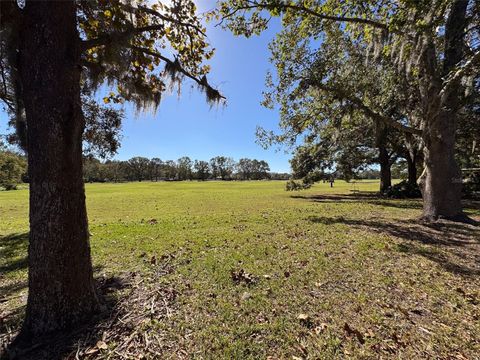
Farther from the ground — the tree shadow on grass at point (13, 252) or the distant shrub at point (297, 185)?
the distant shrub at point (297, 185)

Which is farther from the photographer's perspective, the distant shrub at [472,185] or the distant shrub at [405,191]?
the distant shrub at [405,191]

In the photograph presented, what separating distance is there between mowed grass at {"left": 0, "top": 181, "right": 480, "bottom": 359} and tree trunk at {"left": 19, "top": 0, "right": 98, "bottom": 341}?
2.71ft

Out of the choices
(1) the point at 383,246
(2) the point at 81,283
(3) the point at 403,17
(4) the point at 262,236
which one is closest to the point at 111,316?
(2) the point at 81,283

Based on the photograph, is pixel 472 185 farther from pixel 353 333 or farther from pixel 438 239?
pixel 353 333

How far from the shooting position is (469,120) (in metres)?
13.7

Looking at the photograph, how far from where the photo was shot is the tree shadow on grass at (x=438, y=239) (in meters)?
4.69

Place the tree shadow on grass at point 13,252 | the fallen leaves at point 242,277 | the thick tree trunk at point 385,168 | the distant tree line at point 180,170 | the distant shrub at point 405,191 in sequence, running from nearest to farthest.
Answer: the fallen leaves at point 242,277 < the tree shadow on grass at point 13,252 < the distant shrub at point 405,191 < the thick tree trunk at point 385,168 < the distant tree line at point 180,170

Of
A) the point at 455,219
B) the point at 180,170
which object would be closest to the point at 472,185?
the point at 455,219

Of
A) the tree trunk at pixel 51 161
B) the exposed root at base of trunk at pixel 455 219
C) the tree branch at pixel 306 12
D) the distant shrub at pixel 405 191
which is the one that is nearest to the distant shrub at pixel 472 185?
the distant shrub at pixel 405 191

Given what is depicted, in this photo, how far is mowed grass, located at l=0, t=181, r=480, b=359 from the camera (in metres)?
2.54

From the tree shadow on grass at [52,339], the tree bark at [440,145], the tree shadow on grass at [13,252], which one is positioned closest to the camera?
the tree shadow on grass at [52,339]

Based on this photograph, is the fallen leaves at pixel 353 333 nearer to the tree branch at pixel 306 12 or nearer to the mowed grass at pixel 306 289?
the mowed grass at pixel 306 289

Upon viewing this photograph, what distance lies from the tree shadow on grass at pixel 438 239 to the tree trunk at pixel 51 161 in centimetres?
607

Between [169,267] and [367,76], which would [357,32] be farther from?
[169,267]
